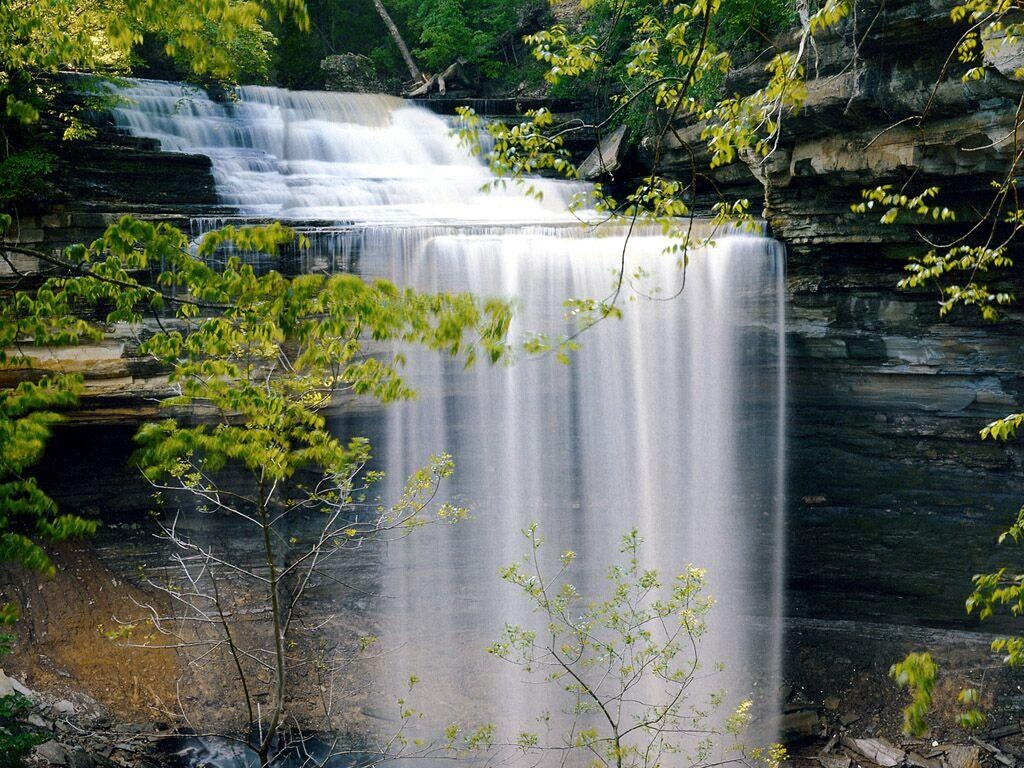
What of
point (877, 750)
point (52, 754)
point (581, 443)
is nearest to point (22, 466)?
point (52, 754)

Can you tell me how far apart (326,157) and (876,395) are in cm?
958

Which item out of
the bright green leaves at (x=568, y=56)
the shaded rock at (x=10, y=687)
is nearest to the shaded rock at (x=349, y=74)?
the shaded rock at (x=10, y=687)

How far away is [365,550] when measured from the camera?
10.4 metres

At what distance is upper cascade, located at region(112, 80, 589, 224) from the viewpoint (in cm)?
1173

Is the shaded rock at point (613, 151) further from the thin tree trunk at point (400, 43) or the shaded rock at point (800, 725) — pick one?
the shaded rock at point (800, 725)

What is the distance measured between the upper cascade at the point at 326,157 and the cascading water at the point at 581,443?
0.38 meters

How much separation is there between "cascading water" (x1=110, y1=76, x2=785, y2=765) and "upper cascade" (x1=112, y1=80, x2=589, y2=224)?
1.24ft

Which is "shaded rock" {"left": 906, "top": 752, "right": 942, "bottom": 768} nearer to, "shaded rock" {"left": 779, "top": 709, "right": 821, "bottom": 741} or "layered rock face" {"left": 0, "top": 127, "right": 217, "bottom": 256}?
"shaded rock" {"left": 779, "top": 709, "right": 821, "bottom": 741}

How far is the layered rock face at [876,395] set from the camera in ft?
32.7

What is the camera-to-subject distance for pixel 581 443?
10703mm

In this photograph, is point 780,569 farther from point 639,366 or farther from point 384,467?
point 384,467

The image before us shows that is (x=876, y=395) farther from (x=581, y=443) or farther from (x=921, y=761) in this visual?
(x=921, y=761)

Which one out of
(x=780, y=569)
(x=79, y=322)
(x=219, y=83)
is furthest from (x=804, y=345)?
(x=219, y=83)

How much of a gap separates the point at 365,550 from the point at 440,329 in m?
6.89
